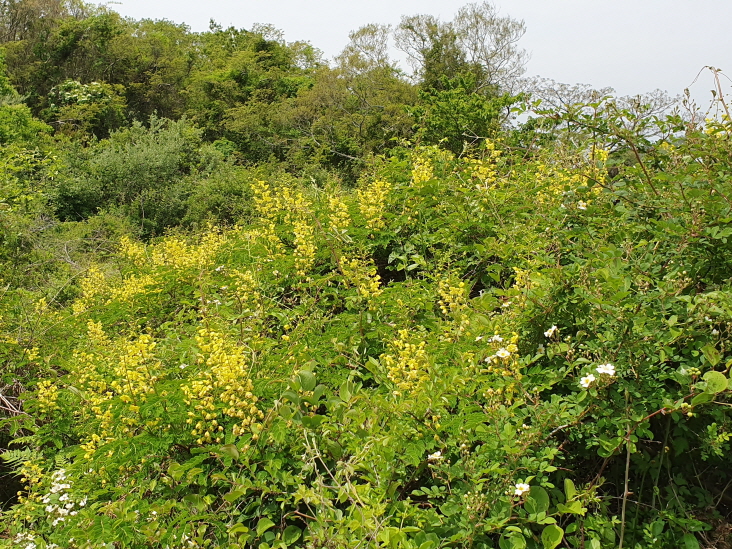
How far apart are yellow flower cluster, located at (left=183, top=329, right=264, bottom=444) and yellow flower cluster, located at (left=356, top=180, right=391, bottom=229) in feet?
5.14

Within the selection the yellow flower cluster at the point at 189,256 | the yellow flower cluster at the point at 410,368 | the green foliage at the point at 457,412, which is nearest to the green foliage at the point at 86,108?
the yellow flower cluster at the point at 189,256

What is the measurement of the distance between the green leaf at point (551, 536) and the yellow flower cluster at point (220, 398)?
0.91 m

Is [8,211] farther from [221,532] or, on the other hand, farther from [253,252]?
[221,532]

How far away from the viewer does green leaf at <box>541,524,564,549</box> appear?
146cm

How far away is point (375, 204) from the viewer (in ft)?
11.3

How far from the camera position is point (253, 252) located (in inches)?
137

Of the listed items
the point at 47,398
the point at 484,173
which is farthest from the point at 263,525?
the point at 484,173

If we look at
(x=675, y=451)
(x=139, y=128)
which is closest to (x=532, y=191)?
(x=675, y=451)

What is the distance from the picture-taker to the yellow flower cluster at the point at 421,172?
3.50 meters

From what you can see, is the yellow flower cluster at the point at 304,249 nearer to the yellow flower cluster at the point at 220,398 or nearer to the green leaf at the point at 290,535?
the yellow flower cluster at the point at 220,398

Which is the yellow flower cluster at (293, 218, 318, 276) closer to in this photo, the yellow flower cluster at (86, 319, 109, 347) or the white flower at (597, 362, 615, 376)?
the yellow flower cluster at (86, 319, 109, 347)

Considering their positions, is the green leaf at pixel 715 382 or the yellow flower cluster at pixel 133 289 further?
the yellow flower cluster at pixel 133 289

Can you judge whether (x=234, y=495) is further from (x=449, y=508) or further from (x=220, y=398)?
(x=449, y=508)

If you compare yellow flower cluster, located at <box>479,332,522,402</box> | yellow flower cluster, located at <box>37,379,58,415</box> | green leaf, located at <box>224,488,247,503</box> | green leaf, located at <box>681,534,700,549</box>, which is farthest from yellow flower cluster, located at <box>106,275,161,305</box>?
green leaf, located at <box>681,534,700,549</box>
